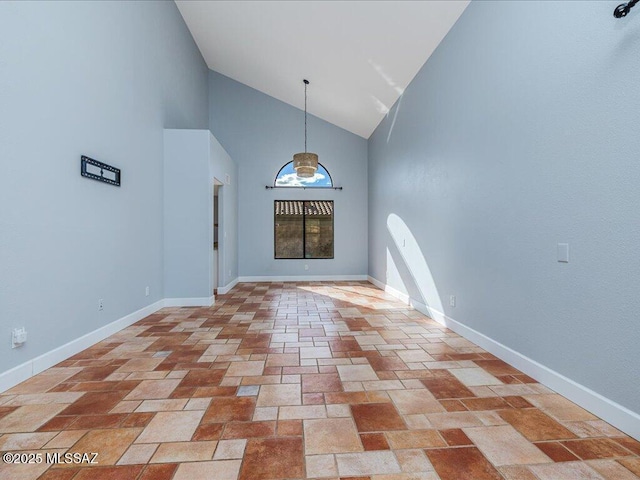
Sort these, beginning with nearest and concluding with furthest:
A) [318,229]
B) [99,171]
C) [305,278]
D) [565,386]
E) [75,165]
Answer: [565,386]
[75,165]
[99,171]
[305,278]
[318,229]

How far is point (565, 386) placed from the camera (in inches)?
80.2

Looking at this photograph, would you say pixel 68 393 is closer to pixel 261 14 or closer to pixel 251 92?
pixel 261 14

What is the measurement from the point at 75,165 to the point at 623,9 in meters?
3.87

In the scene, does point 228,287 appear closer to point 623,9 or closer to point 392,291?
point 392,291

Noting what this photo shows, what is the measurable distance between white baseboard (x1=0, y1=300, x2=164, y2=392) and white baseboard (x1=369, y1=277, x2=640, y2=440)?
3.55 meters

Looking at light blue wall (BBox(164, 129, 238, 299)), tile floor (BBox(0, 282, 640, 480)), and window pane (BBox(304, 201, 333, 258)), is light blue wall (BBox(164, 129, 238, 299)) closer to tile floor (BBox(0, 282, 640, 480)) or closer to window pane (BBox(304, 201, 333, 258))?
tile floor (BBox(0, 282, 640, 480))

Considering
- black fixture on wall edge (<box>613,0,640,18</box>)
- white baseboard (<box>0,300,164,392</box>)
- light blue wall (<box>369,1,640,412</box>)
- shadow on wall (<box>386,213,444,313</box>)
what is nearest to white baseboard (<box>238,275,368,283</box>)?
shadow on wall (<box>386,213,444,313</box>)

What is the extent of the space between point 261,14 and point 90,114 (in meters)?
3.07

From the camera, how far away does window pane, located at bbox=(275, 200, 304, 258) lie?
304 inches

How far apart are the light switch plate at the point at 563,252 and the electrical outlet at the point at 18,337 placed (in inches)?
143

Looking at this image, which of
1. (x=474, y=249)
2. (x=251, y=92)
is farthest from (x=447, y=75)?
(x=251, y=92)

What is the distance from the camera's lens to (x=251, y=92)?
25.1ft

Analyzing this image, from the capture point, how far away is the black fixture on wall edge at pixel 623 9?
1.62 meters

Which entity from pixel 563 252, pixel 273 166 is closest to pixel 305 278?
pixel 273 166
